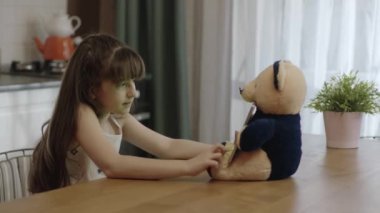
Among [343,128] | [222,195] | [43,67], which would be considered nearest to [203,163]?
[222,195]

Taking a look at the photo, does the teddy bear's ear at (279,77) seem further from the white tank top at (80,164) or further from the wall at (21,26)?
the wall at (21,26)

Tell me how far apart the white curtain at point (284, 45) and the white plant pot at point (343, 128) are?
3.26ft

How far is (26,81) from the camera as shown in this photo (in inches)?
109

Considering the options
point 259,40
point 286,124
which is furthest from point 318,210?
point 259,40

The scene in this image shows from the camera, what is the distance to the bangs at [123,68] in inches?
62.6

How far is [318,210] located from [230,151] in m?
0.31

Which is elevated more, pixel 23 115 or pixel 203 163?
pixel 203 163

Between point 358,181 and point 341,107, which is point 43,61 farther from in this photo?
point 358,181

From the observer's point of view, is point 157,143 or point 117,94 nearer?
point 117,94

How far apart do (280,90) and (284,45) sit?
167 cm

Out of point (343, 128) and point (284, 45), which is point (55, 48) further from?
point (343, 128)

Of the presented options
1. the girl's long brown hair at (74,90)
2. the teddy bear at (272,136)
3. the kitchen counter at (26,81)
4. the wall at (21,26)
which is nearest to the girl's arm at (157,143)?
the girl's long brown hair at (74,90)

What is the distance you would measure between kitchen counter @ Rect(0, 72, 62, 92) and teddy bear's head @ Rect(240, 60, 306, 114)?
1427 mm

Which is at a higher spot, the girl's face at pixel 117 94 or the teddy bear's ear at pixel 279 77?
the teddy bear's ear at pixel 279 77
